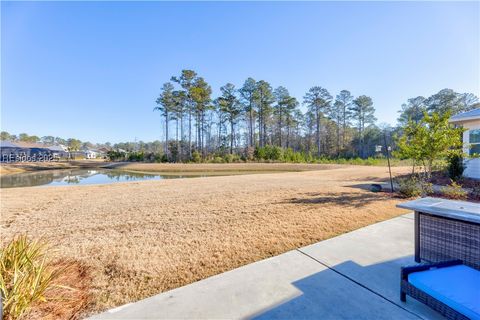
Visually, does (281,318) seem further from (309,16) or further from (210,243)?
(309,16)

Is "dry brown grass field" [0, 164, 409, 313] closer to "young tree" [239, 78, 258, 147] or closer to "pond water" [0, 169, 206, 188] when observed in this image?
"pond water" [0, 169, 206, 188]

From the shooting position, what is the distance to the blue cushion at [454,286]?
1.38 m

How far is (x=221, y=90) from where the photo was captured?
32.1m

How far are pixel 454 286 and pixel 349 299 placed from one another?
770 mm

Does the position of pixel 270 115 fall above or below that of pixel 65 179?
above

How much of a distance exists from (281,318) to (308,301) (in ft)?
1.11

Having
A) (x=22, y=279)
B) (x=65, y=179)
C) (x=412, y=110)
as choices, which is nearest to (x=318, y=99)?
(x=412, y=110)

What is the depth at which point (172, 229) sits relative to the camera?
3.59m

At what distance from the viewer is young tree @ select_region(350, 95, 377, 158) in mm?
34472

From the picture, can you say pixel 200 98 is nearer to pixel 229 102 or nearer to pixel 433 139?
pixel 229 102

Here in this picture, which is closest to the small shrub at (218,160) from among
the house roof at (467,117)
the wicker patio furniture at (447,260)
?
the house roof at (467,117)

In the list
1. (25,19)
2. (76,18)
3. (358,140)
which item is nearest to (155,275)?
(25,19)

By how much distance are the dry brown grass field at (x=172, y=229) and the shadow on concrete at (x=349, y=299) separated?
0.80 m

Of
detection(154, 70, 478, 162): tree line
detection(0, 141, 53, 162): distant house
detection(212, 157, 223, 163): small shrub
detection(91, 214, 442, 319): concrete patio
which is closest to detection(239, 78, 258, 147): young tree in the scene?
detection(154, 70, 478, 162): tree line
